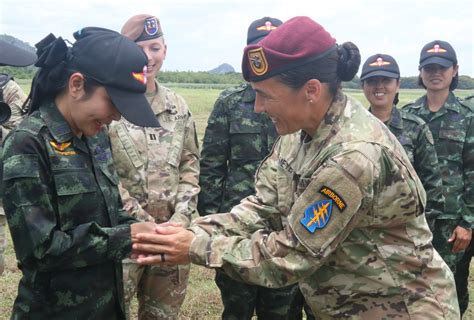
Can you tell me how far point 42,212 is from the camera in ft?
7.59

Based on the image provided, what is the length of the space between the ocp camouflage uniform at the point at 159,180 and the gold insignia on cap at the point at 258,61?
4.75ft

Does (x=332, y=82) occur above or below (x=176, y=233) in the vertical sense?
above

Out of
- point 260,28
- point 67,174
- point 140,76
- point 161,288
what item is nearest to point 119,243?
point 67,174

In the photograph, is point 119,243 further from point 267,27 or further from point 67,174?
point 267,27

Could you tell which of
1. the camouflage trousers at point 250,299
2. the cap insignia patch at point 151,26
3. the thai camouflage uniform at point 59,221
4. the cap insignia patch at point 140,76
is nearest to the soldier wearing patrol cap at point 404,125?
the camouflage trousers at point 250,299

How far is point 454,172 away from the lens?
199 inches

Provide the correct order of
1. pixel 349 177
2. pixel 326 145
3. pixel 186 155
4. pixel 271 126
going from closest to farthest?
pixel 349 177 → pixel 326 145 → pixel 186 155 → pixel 271 126

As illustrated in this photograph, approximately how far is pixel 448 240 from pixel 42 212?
3.82 m

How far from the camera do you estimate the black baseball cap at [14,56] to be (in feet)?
14.7

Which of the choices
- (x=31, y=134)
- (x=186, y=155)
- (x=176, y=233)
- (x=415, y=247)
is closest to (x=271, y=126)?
(x=186, y=155)

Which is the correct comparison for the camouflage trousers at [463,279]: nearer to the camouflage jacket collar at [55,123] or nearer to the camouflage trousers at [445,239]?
the camouflage trousers at [445,239]

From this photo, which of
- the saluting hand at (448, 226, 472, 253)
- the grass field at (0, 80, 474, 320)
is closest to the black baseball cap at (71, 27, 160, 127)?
the grass field at (0, 80, 474, 320)

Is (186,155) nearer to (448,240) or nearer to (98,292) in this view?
(98,292)

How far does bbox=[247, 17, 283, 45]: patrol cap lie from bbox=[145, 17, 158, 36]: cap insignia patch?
713 mm
